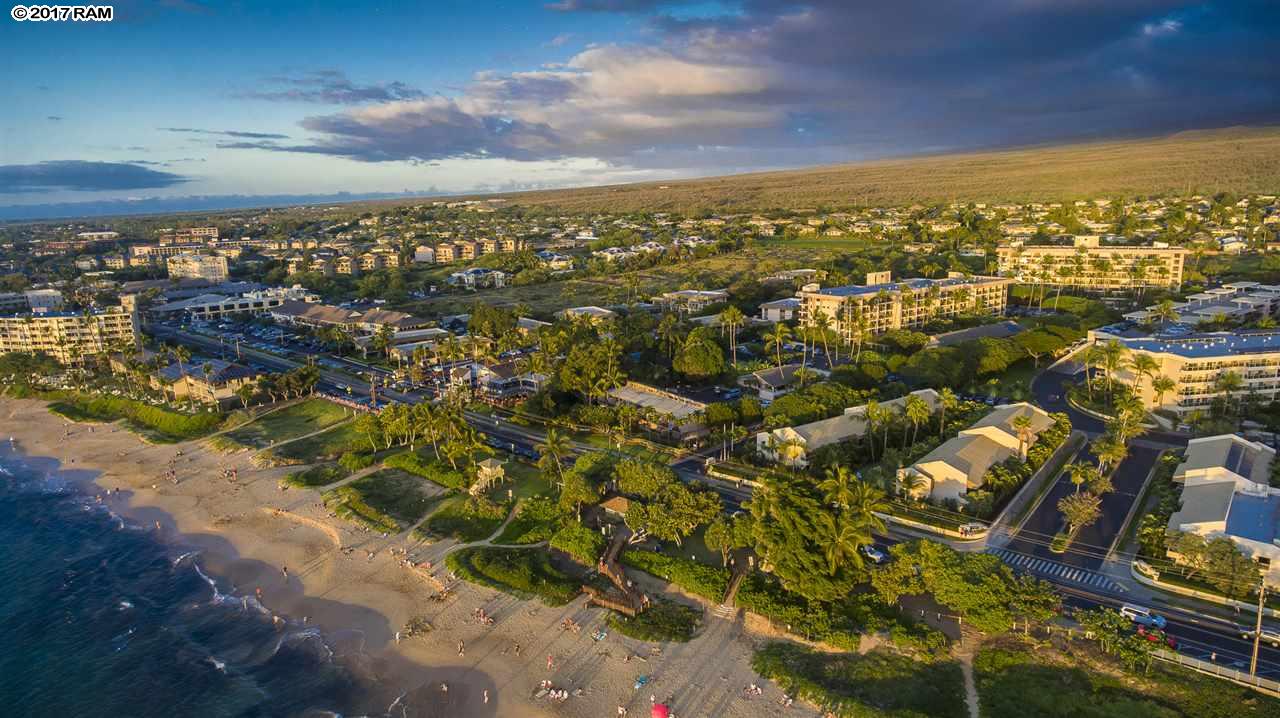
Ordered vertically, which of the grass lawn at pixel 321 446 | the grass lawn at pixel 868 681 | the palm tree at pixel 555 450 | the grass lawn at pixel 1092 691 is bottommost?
the grass lawn at pixel 868 681

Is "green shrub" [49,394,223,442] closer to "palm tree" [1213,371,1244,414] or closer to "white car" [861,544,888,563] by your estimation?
"white car" [861,544,888,563]

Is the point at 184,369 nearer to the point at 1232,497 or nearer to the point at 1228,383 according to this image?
the point at 1232,497

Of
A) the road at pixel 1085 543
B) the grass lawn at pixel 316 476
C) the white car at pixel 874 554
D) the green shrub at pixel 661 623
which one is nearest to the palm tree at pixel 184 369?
the grass lawn at pixel 316 476

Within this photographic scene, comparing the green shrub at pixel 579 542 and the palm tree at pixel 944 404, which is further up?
the palm tree at pixel 944 404

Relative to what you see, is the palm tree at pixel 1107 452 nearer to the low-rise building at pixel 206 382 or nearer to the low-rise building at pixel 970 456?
the low-rise building at pixel 970 456

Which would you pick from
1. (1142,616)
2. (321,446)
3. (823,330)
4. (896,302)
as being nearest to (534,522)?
(321,446)

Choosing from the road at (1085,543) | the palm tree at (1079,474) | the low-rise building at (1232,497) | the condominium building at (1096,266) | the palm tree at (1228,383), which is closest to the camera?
the road at (1085,543)
